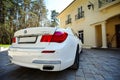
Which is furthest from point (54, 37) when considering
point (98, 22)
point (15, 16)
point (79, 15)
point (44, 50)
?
point (15, 16)

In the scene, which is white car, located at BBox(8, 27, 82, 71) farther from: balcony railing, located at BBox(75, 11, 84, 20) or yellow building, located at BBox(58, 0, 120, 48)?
balcony railing, located at BBox(75, 11, 84, 20)

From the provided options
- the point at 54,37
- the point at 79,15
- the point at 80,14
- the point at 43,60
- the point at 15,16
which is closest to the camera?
the point at 43,60

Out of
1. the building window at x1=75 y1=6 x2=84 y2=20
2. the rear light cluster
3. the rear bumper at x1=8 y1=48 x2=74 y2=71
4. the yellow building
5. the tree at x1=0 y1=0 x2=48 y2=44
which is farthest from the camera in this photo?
the tree at x1=0 y1=0 x2=48 y2=44

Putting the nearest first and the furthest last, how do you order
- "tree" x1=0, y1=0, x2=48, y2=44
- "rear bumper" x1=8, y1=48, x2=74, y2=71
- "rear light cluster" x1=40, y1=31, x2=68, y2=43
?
Answer: "rear bumper" x1=8, y1=48, x2=74, y2=71 < "rear light cluster" x1=40, y1=31, x2=68, y2=43 < "tree" x1=0, y1=0, x2=48, y2=44

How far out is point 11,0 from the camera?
28219mm

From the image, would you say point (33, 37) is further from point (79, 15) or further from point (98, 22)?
point (79, 15)

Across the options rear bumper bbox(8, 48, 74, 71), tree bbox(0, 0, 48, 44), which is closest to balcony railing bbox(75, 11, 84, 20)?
rear bumper bbox(8, 48, 74, 71)

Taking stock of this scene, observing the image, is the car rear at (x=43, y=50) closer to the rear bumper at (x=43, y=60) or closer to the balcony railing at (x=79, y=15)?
the rear bumper at (x=43, y=60)

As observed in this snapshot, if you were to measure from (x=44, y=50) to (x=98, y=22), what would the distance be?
36.3ft

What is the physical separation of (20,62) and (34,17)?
30365 mm

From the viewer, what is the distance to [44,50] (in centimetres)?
289

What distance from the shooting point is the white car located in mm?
2861

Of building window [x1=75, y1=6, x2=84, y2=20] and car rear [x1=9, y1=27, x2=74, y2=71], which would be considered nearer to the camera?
car rear [x1=9, y1=27, x2=74, y2=71]

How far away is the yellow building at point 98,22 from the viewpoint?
11.9 metres
